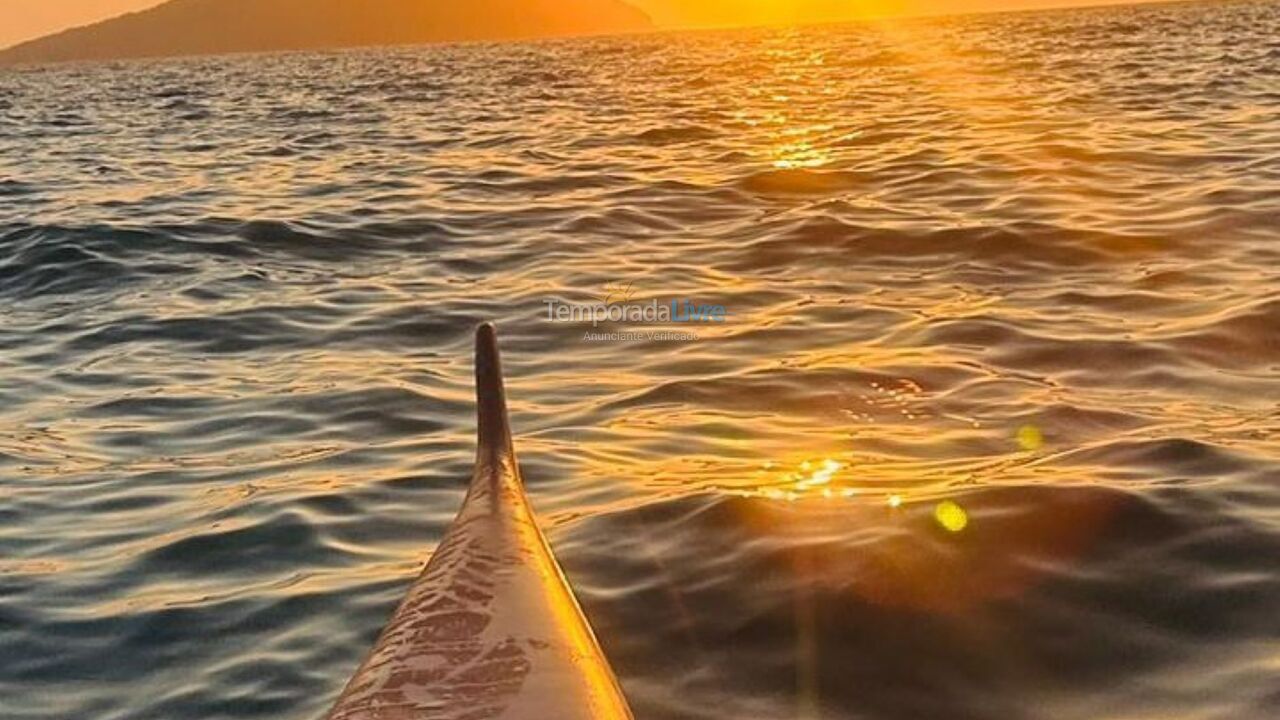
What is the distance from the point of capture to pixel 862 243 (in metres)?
12.9

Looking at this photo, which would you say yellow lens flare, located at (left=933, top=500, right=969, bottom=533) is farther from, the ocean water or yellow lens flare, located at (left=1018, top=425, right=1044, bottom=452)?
yellow lens flare, located at (left=1018, top=425, right=1044, bottom=452)

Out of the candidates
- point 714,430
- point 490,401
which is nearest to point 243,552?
point 490,401

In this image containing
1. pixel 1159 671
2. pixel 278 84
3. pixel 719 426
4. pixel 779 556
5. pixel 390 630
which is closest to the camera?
pixel 390 630

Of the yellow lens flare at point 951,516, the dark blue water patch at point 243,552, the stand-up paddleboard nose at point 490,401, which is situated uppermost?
the stand-up paddleboard nose at point 490,401

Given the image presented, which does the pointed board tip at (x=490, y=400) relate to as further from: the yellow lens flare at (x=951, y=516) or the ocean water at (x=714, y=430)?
the yellow lens flare at (x=951, y=516)

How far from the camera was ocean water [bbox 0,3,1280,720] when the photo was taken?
495 centimetres

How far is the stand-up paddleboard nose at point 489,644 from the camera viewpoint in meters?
2.85

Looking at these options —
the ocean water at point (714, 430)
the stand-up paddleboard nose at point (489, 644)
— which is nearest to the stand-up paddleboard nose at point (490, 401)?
the stand-up paddleboard nose at point (489, 644)

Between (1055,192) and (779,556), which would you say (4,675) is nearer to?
(779,556)

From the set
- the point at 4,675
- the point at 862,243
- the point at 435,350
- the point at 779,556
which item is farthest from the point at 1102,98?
the point at 4,675

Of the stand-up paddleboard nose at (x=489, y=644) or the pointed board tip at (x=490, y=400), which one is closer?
the stand-up paddleboard nose at (x=489, y=644)

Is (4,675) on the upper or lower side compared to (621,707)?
lower

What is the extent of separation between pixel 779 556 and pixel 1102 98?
71.1 feet

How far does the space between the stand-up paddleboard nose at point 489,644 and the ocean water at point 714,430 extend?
1.10 meters
